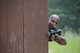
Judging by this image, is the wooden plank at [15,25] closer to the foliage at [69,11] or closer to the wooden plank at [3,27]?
the wooden plank at [3,27]

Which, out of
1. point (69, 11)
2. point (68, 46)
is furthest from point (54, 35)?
point (69, 11)

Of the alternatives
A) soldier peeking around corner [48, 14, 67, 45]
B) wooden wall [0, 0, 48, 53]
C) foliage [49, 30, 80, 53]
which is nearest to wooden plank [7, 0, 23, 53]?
wooden wall [0, 0, 48, 53]

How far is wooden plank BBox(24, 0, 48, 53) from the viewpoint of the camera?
43.1 inches

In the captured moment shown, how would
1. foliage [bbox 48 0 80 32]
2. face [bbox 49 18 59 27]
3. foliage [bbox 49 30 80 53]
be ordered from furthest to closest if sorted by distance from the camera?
1. foliage [bbox 48 0 80 32]
2. foliage [bbox 49 30 80 53]
3. face [bbox 49 18 59 27]

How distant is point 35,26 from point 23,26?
51 millimetres

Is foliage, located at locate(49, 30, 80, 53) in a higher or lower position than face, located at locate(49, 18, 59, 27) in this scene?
lower

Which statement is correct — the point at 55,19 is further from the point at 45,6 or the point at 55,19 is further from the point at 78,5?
the point at 78,5

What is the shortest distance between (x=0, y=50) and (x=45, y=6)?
25cm

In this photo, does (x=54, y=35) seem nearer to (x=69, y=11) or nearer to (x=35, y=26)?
(x=35, y=26)

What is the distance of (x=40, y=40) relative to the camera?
111cm

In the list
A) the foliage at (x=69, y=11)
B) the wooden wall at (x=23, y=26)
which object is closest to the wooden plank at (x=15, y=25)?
the wooden wall at (x=23, y=26)

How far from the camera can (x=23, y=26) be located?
3.56 feet

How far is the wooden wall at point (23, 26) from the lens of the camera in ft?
3.52

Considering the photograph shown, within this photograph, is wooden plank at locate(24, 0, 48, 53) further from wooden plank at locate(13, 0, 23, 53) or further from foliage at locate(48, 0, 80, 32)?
foliage at locate(48, 0, 80, 32)
